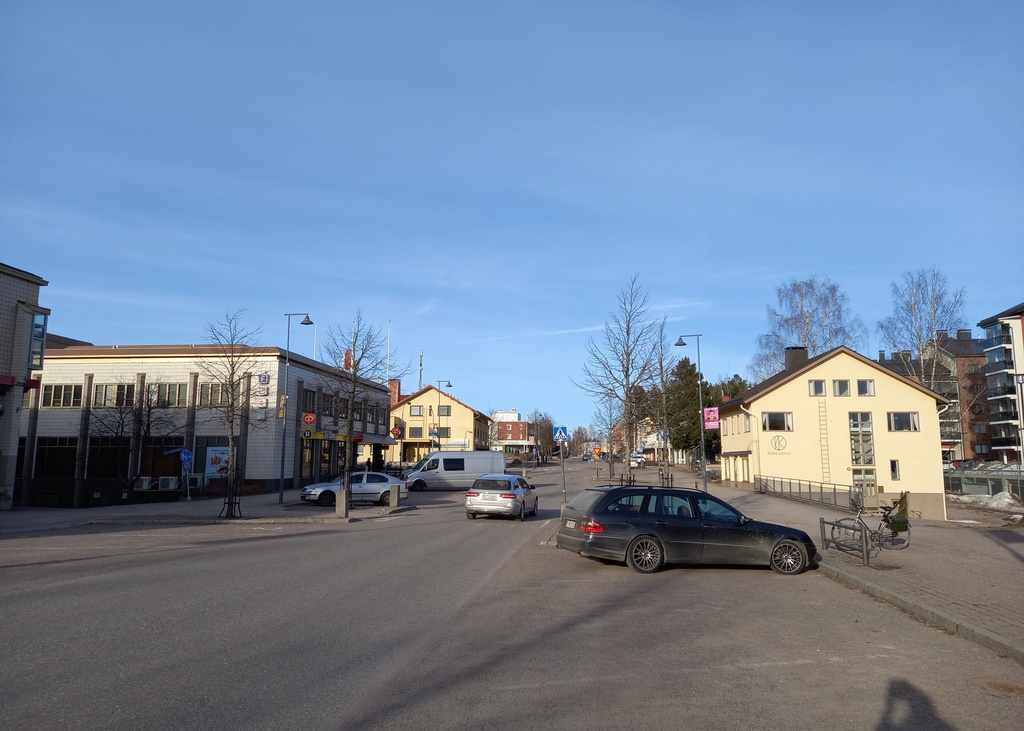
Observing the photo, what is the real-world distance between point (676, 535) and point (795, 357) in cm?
3846

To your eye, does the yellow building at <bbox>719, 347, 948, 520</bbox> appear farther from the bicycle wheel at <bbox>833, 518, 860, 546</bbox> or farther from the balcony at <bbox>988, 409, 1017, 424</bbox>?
the balcony at <bbox>988, 409, 1017, 424</bbox>

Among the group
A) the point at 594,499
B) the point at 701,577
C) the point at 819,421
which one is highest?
the point at 819,421

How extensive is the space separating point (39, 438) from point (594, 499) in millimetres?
44077

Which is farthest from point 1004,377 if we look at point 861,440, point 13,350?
point 13,350

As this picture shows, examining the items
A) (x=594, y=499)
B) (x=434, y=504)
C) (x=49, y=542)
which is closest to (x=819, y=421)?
(x=434, y=504)

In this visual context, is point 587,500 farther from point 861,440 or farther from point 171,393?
point 171,393

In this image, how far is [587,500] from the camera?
14.9 metres

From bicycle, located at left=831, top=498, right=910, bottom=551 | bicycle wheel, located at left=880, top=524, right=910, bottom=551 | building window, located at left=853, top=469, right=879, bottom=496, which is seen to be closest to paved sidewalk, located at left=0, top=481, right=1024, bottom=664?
bicycle wheel, located at left=880, top=524, right=910, bottom=551

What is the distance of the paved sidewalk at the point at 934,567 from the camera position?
8.99 meters

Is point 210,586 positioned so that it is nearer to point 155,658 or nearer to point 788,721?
point 155,658

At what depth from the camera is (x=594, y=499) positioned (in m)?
14.4

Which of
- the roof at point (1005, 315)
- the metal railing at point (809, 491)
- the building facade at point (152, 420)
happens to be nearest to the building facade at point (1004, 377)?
the roof at point (1005, 315)

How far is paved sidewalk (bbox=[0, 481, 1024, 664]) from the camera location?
354 inches

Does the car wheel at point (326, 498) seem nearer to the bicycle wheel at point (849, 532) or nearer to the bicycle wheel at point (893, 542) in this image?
the bicycle wheel at point (849, 532)
